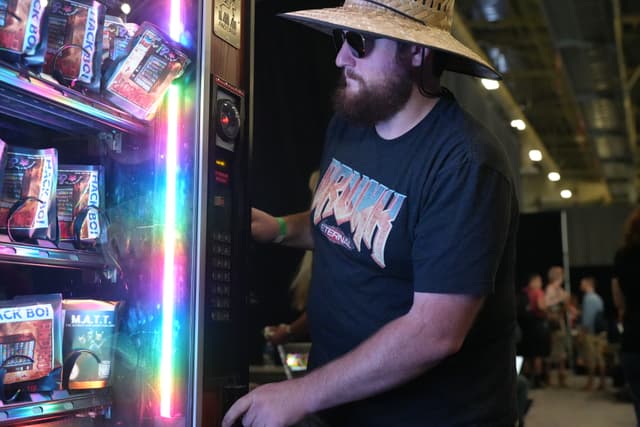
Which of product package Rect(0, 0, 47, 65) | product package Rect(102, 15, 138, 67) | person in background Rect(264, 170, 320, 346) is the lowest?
person in background Rect(264, 170, 320, 346)

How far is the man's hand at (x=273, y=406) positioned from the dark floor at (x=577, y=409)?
5.42 m

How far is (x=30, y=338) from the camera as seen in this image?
135 cm

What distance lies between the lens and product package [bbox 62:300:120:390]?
144cm

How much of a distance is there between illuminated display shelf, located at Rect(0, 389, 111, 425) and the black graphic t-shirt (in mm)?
504

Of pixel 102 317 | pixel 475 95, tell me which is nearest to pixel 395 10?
pixel 102 317

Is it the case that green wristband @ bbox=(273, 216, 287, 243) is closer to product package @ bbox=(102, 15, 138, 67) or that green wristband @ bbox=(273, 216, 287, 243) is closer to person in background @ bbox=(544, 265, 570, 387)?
product package @ bbox=(102, 15, 138, 67)

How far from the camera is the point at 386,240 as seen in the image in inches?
60.4

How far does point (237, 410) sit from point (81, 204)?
0.52 metres

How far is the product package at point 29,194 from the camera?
4.52ft

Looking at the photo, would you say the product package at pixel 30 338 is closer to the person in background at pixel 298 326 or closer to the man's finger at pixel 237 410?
the man's finger at pixel 237 410

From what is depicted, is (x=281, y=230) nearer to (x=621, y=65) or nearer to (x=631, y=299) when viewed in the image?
(x=631, y=299)

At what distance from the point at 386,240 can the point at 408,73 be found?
1.26 ft

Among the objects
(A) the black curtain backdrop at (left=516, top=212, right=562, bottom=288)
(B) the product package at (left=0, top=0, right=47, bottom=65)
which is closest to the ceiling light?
(A) the black curtain backdrop at (left=516, top=212, right=562, bottom=288)

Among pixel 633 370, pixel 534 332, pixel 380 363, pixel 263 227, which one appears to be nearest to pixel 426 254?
pixel 380 363
